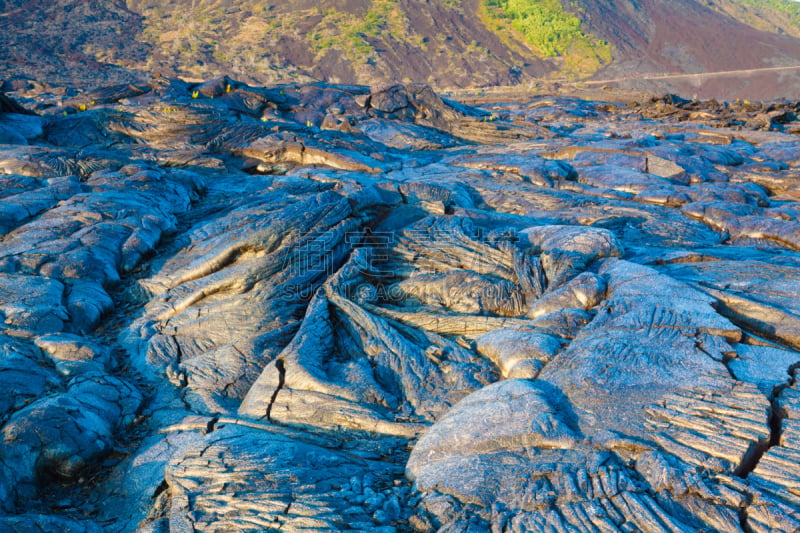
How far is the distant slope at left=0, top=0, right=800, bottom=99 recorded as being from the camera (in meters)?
60.5

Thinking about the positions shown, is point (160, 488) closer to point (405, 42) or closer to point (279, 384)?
point (279, 384)

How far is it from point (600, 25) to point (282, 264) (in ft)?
296

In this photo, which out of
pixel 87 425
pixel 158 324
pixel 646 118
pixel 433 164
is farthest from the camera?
pixel 646 118

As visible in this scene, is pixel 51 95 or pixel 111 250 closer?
pixel 111 250

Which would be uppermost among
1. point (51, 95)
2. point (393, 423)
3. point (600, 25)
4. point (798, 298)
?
point (600, 25)

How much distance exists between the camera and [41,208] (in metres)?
9.34

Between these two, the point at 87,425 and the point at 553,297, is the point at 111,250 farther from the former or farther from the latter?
the point at 553,297

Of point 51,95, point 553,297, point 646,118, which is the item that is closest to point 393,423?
point 553,297

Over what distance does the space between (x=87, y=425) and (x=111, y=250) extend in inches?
166

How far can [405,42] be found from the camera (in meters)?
70.2

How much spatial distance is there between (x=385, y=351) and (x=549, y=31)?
82.4m

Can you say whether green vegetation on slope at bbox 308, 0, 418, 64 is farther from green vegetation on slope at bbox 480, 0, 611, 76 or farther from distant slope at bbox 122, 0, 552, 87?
green vegetation on slope at bbox 480, 0, 611, 76

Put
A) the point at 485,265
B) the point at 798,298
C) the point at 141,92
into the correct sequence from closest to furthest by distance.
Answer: the point at 798,298 < the point at 485,265 < the point at 141,92

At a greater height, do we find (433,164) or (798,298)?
(798,298)
